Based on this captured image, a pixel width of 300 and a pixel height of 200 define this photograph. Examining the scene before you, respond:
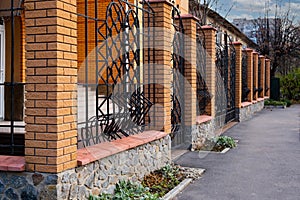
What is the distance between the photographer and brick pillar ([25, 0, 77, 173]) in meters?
3.54

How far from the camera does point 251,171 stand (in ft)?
20.7

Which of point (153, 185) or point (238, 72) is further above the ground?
point (238, 72)

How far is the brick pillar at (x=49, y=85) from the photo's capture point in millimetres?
3543

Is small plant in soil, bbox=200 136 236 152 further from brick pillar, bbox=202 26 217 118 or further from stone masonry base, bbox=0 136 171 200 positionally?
stone masonry base, bbox=0 136 171 200

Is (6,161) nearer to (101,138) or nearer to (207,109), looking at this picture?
(101,138)

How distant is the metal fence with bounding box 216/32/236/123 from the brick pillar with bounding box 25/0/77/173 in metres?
7.67

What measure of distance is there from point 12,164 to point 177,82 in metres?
4.71

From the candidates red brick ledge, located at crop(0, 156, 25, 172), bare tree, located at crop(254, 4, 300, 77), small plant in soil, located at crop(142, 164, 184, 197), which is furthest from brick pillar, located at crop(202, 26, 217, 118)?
bare tree, located at crop(254, 4, 300, 77)

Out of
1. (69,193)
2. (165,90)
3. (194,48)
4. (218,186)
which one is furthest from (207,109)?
(69,193)

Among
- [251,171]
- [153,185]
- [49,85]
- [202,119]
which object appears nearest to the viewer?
[49,85]

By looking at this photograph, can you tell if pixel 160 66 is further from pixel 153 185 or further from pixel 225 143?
pixel 225 143

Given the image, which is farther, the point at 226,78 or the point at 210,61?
the point at 226,78

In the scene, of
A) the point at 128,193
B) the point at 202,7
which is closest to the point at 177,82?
the point at 128,193

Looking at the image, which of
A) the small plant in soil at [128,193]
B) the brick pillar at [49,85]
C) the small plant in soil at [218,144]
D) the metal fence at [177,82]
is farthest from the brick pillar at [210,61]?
the brick pillar at [49,85]
